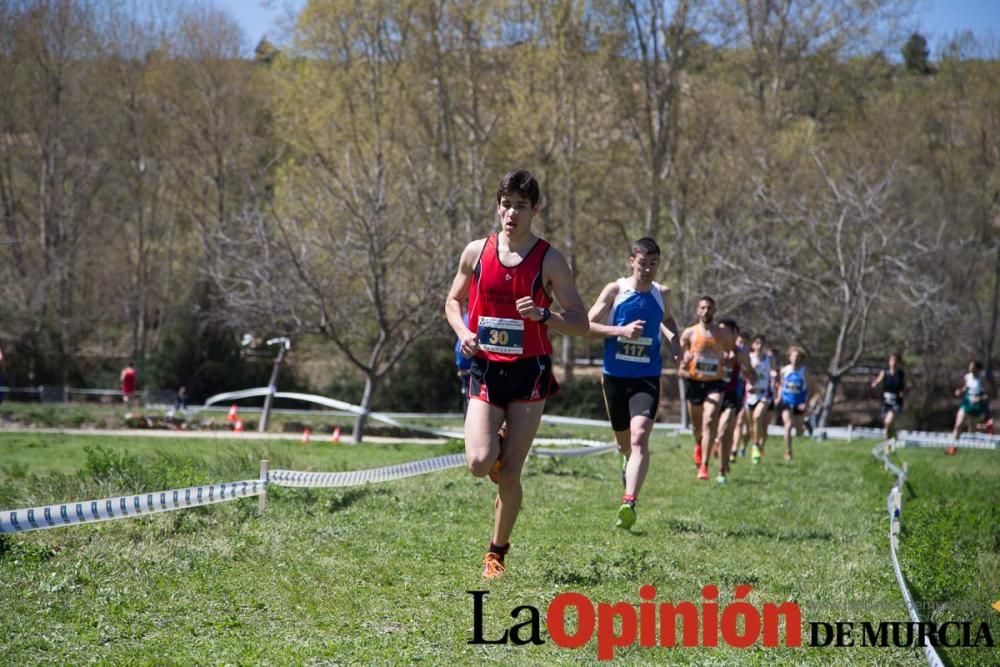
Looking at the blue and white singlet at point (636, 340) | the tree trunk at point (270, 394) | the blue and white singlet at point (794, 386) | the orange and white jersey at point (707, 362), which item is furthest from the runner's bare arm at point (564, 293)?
the tree trunk at point (270, 394)

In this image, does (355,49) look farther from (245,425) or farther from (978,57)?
(978,57)

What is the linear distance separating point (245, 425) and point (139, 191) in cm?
2193

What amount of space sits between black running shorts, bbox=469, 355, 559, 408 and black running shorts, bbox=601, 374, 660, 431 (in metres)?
2.73

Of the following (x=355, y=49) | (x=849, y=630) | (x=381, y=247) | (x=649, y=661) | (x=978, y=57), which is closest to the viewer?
(x=649, y=661)

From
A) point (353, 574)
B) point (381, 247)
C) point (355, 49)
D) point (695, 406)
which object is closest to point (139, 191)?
point (355, 49)

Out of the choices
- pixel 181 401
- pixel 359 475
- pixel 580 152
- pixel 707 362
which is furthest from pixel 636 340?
pixel 580 152

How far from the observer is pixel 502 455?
22.7ft

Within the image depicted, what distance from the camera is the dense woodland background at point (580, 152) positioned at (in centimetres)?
3756

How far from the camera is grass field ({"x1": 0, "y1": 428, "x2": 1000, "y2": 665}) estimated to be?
527 cm

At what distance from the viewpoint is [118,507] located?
288 inches

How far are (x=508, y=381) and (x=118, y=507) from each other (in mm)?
2616

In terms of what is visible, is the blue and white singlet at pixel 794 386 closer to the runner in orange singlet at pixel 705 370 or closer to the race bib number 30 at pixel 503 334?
the runner in orange singlet at pixel 705 370

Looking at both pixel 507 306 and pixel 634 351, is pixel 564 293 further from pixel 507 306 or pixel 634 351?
pixel 634 351

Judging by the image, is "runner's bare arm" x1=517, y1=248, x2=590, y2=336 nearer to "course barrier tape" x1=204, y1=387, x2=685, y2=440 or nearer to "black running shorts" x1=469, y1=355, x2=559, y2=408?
"black running shorts" x1=469, y1=355, x2=559, y2=408
